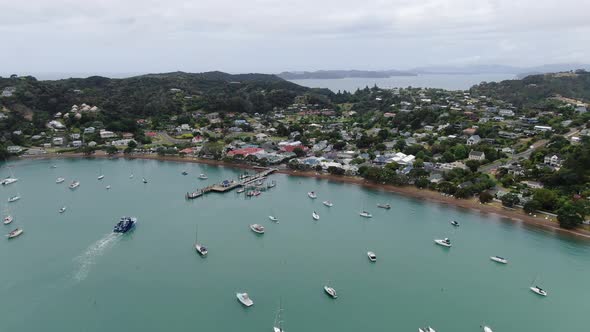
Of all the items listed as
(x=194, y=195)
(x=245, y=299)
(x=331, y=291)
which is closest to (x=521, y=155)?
(x=331, y=291)

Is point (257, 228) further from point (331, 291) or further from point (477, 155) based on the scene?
point (477, 155)

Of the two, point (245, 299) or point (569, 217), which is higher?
point (569, 217)

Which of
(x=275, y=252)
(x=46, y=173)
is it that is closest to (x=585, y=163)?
(x=275, y=252)

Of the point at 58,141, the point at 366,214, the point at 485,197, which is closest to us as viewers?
the point at 366,214

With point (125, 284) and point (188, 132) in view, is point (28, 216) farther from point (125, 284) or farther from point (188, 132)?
point (188, 132)

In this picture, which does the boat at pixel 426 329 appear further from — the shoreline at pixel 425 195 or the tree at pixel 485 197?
the tree at pixel 485 197

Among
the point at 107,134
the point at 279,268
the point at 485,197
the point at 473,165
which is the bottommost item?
the point at 279,268

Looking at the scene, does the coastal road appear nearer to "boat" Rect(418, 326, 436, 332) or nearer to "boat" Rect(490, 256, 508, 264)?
"boat" Rect(490, 256, 508, 264)

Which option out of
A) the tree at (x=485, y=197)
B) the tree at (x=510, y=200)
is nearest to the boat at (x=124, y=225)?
the tree at (x=485, y=197)
